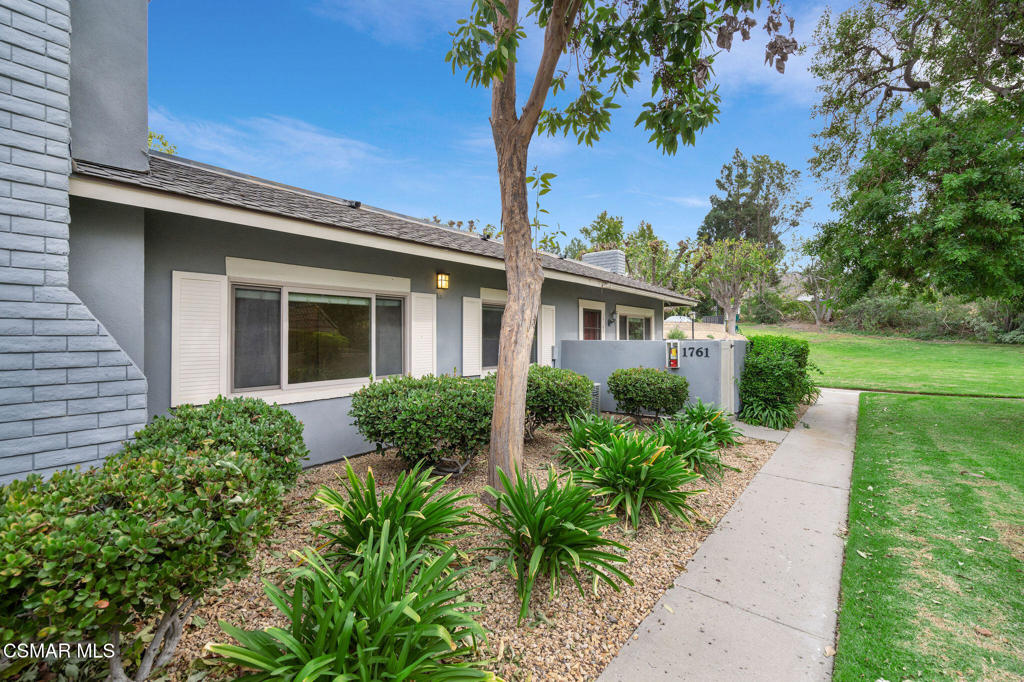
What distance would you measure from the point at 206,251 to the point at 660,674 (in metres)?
5.37

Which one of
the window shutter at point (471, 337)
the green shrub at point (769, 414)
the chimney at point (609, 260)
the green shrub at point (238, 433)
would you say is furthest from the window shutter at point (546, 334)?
the chimney at point (609, 260)

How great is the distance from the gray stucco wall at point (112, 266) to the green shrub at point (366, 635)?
307 cm

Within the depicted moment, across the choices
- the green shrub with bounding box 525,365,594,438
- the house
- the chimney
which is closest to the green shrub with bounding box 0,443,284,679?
the house

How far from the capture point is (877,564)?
11.0 feet

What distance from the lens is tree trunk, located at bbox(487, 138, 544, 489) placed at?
384 cm

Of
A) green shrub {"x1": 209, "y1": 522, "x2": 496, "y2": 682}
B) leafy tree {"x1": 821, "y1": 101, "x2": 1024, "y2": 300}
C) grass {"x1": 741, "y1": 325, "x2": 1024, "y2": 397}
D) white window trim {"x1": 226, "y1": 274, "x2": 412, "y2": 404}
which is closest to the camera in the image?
green shrub {"x1": 209, "y1": 522, "x2": 496, "y2": 682}

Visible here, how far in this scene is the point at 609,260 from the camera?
50.6 feet

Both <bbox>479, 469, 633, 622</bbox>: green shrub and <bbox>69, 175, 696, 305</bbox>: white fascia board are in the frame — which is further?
<bbox>69, 175, 696, 305</bbox>: white fascia board

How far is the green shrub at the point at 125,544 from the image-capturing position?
1459mm

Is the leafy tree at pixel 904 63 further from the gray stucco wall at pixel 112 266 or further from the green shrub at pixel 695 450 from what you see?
the gray stucco wall at pixel 112 266

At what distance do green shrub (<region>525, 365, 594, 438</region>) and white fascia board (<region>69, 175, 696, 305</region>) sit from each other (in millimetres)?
2160

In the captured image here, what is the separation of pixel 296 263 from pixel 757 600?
18.5 feet

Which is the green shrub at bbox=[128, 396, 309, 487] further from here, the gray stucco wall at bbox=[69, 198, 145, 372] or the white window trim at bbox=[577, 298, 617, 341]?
the white window trim at bbox=[577, 298, 617, 341]

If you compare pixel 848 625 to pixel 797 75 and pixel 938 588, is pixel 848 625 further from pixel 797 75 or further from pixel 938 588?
pixel 797 75
